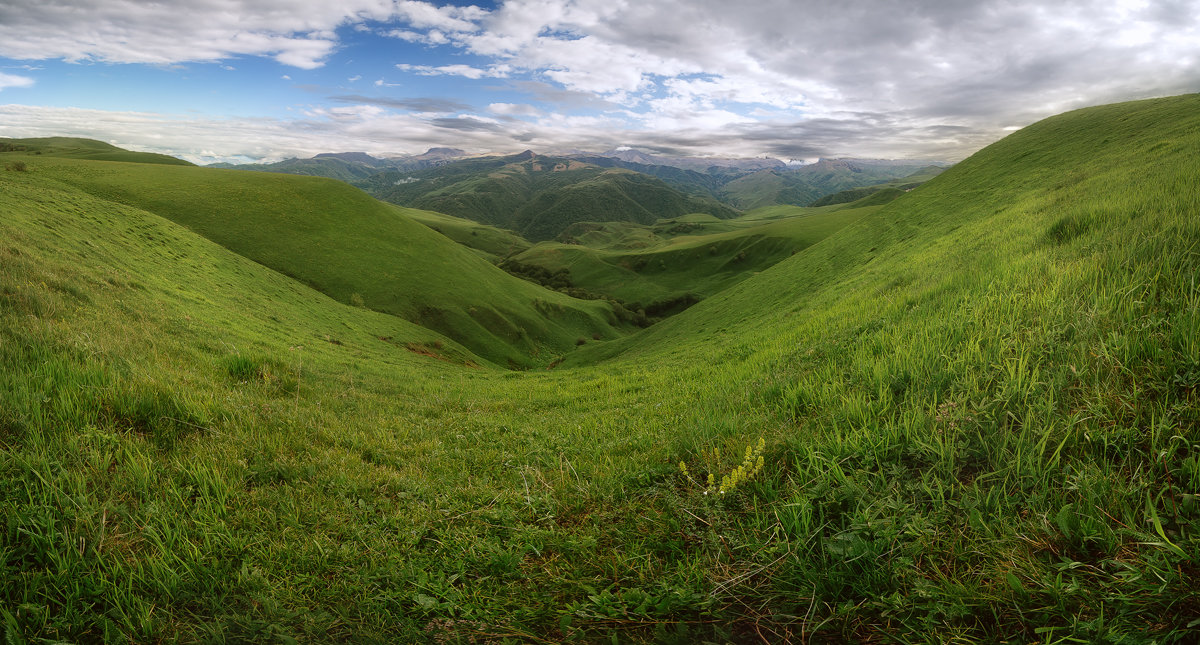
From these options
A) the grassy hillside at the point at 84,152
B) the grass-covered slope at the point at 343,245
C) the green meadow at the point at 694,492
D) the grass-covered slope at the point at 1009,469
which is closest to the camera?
the grass-covered slope at the point at 1009,469

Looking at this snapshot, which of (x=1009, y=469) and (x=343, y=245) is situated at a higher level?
(x=343, y=245)

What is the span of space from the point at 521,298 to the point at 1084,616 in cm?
8746

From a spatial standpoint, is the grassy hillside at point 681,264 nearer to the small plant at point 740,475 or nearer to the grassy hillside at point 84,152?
the small plant at point 740,475

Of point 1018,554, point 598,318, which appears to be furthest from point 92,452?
point 598,318

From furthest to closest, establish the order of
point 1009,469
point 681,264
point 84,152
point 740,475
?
point 681,264, point 84,152, point 740,475, point 1009,469

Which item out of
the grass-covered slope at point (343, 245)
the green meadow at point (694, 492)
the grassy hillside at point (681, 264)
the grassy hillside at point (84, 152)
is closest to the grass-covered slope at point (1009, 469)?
the green meadow at point (694, 492)

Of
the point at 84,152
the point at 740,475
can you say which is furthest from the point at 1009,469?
the point at 84,152

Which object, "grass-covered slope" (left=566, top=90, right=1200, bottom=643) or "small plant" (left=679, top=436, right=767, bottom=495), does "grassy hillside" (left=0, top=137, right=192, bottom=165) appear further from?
"grass-covered slope" (left=566, top=90, right=1200, bottom=643)

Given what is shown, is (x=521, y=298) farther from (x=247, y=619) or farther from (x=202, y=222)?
(x=247, y=619)

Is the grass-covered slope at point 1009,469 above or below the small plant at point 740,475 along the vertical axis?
above

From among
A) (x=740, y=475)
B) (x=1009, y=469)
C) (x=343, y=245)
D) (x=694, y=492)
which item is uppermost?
(x=343, y=245)

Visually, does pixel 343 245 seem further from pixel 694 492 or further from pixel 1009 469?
pixel 1009 469

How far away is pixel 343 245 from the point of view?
65.9 metres

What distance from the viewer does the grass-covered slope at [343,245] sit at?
57969 millimetres
